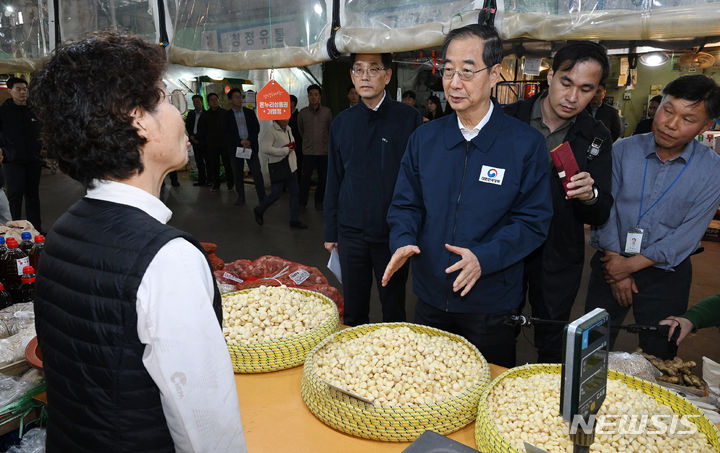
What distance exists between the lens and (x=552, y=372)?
139cm

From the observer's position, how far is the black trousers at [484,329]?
1727 mm

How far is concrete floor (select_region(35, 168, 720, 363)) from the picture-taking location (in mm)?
3432

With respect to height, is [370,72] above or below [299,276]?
above

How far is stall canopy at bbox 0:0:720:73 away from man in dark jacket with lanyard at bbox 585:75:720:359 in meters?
0.33

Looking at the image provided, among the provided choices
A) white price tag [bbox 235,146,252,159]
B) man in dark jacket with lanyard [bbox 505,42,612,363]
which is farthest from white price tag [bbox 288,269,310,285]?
white price tag [bbox 235,146,252,159]

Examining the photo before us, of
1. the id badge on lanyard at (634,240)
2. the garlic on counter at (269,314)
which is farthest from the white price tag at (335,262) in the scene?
the id badge on lanyard at (634,240)

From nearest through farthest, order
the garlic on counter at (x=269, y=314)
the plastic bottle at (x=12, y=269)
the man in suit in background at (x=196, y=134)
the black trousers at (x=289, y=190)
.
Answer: the garlic on counter at (x=269, y=314), the plastic bottle at (x=12, y=269), the black trousers at (x=289, y=190), the man in suit in background at (x=196, y=134)

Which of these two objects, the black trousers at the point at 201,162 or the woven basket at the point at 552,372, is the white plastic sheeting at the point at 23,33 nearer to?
the woven basket at the point at 552,372

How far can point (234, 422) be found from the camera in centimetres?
91

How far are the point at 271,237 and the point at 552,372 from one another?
16.1 ft

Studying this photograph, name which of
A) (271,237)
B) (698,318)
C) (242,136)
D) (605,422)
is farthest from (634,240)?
(242,136)

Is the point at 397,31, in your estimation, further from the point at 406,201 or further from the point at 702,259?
the point at 702,259

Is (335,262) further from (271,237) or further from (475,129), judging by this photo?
(271,237)

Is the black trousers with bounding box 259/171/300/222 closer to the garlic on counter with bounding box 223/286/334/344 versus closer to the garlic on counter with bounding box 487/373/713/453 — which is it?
the garlic on counter with bounding box 223/286/334/344
